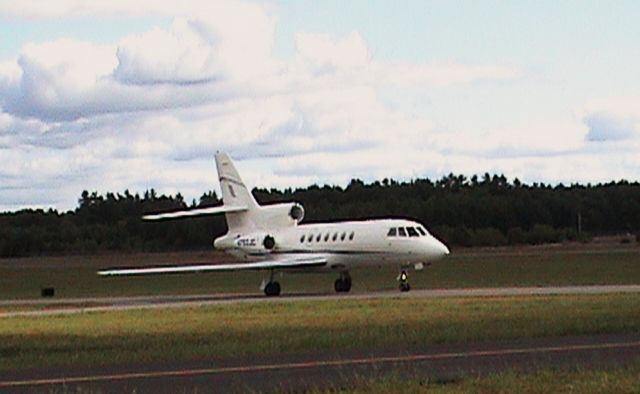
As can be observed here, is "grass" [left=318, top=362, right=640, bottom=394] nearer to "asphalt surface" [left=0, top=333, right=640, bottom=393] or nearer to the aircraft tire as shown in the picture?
"asphalt surface" [left=0, top=333, right=640, bottom=393]

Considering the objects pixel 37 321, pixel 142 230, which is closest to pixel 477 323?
pixel 37 321

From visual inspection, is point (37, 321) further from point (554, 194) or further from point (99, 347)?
point (554, 194)

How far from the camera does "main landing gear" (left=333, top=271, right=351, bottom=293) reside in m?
55.3

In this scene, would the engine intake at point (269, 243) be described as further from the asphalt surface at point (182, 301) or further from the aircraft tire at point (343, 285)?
the aircraft tire at point (343, 285)

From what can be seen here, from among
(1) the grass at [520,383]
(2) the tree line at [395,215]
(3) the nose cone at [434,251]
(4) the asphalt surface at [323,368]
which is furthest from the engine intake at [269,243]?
(2) the tree line at [395,215]

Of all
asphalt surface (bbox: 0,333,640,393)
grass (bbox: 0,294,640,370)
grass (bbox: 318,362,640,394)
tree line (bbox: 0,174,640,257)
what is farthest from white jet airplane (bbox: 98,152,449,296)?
tree line (bbox: 0,174,640,257)

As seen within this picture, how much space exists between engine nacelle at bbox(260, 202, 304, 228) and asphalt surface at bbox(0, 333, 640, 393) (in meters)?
33.6

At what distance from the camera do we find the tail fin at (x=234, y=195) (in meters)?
59.2

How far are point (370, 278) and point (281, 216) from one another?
17844 mm

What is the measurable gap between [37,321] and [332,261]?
58.0 feet

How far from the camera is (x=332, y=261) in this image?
54.9 meters

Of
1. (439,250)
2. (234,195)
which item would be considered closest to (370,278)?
(234,195)

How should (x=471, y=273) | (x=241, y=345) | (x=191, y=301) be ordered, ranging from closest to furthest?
(x=241, y=345)
(x=191, y=301)
(x=471, y=273)

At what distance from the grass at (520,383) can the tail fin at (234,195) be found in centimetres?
4017
